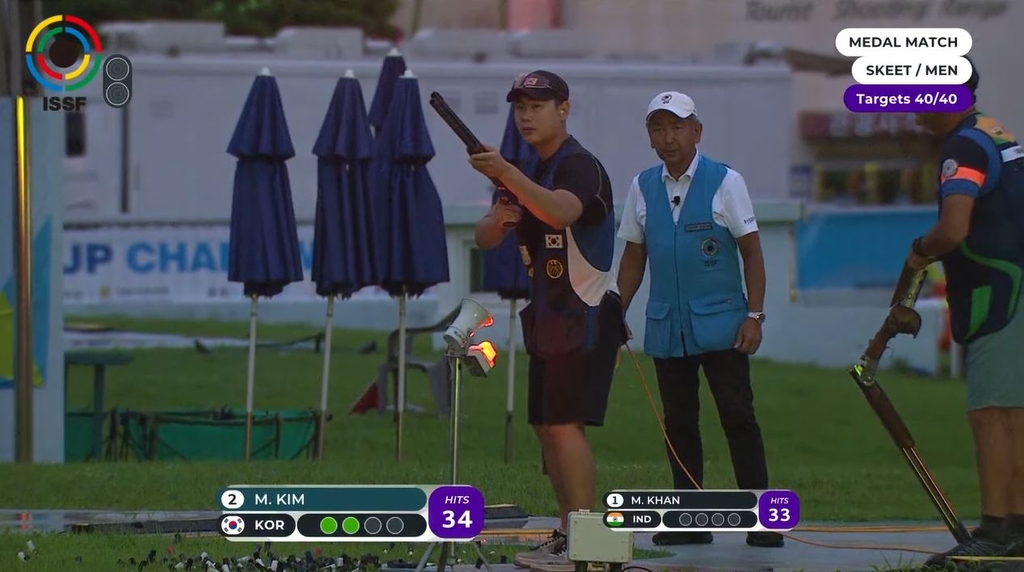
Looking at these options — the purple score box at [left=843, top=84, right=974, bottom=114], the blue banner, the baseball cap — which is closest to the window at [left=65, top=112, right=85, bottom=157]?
the blue banner

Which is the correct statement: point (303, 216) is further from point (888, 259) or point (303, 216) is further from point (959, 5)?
point (888, 259)

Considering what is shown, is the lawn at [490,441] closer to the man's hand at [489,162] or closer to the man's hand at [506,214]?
the man's hand at [506,214]

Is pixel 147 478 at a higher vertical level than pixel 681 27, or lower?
lower

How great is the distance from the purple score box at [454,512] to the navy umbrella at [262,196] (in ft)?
18.3

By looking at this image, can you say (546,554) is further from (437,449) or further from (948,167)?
(437,449)

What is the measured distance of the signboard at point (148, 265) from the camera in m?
22.2

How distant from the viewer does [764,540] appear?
7098 millimetres

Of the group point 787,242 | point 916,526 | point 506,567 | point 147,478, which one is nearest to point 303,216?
point 787,242

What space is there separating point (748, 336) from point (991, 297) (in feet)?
3.19

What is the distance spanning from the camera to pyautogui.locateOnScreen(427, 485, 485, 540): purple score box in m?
5.26

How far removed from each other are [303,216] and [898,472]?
1253 centimetres

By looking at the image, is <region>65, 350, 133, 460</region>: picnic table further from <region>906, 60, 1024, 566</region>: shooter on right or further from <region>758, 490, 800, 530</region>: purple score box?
<region>758, 490, 800, 530</region>: purple score box

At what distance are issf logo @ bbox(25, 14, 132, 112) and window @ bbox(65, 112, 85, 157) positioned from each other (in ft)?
38.5

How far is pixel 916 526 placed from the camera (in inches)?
330
